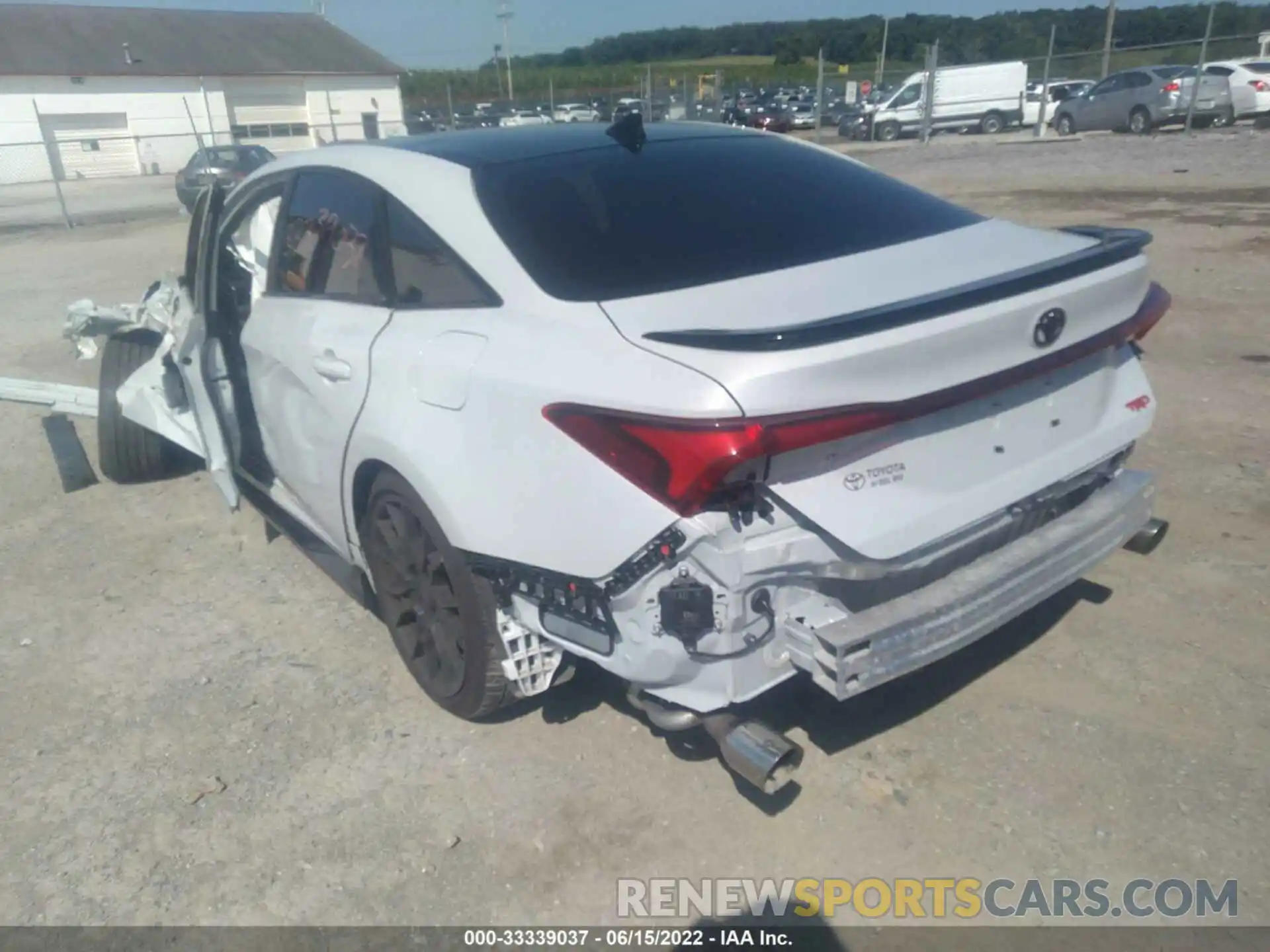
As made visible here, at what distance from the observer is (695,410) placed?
2.10 metres

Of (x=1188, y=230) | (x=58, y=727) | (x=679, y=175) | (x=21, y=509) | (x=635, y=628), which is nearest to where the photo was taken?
(x=635, y=628)

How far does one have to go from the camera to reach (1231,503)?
4.32 meters

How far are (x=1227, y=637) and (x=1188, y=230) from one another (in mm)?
9101

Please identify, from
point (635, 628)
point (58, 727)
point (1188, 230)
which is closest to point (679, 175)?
point (635, 628)

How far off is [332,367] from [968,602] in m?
2.09

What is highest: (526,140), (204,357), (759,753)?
(526,140)

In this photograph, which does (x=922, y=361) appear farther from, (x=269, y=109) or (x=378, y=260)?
(x=269, y=109)

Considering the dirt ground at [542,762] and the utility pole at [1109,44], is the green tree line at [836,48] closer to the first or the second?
the utility pole at [1109,44]

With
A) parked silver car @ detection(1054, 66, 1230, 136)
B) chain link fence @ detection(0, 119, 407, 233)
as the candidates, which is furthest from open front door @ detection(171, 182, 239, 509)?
parked silver car @ detection(1054, 66, 1230, 136)

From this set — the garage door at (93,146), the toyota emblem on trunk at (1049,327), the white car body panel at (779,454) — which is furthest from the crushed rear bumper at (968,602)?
the garage door at (93,146)

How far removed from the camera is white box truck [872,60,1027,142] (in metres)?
29.0

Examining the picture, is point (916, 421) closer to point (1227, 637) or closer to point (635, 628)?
point (635, 628)

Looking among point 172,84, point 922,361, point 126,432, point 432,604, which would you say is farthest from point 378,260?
point 172,84

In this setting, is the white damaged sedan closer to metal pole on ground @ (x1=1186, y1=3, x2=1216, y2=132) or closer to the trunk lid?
the trunk lid
